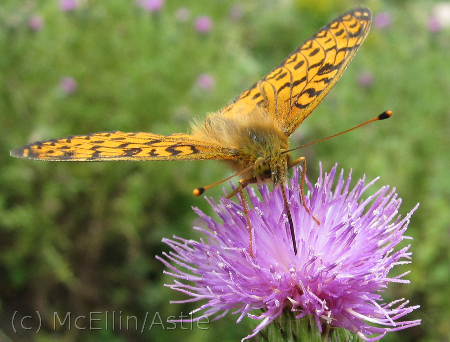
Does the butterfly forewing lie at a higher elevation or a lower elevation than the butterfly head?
higher

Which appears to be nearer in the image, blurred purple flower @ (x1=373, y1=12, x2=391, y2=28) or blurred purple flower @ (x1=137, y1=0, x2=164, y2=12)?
blurred purple flower @ (x1=137, y1=0, x2=164, y2=12)

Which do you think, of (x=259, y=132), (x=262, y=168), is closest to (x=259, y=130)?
(x=259, y=132)

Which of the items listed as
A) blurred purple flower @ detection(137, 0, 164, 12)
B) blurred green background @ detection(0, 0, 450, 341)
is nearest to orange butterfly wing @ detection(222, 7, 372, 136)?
blurred green background @ detection(0, 0, 450, 341)

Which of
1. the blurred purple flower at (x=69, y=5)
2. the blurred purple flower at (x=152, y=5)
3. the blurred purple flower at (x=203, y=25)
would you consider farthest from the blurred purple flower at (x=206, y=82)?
the blurred purple flower at (x=69, y=5)

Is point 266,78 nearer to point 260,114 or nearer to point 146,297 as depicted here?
point 260,114

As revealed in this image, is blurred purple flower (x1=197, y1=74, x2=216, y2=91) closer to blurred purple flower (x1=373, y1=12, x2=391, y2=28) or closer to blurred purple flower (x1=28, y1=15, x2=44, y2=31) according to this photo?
blurred purple flower (x1=28, y1=15, x2=44, y2=31)

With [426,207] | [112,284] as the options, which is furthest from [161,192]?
[426,207]
